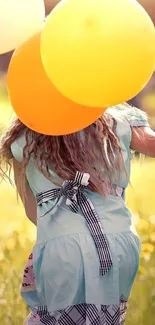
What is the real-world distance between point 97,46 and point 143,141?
564 mm

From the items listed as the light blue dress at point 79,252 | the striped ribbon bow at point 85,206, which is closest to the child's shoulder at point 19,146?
the light blue dress at point 79,252

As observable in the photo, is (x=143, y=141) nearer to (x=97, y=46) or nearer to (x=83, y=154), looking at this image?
(x=83, y=154)

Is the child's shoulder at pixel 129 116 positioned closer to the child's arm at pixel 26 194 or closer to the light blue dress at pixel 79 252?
the light blue dress at pixel 79 252

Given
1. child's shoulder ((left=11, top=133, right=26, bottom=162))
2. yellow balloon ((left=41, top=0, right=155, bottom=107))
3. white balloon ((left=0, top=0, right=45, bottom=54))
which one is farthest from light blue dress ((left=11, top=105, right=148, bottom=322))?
yellow balloon ((left=41, top=0, right=155, bottom=107))

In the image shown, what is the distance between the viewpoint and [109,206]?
1928 mm

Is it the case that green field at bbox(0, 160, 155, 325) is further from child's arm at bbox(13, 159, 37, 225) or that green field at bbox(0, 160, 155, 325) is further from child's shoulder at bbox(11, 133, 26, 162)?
child's shoulder at bbox(11, 133, 26, 162)

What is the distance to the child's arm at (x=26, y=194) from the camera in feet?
6.52

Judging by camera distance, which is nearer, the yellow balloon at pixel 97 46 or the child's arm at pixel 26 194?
the yellow balloon at pixel 97 46

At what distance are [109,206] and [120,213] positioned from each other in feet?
0.11

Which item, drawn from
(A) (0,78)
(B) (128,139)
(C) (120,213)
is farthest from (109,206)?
(A) (0,78)

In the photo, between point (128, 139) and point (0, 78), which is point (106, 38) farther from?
point (0, 78)

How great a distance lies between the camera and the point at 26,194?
204 cm

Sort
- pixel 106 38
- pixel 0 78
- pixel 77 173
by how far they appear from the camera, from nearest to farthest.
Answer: pixel 106 38 → pixel 77 173 → pixel 0 78

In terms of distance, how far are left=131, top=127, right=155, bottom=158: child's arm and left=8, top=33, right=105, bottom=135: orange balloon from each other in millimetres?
363
